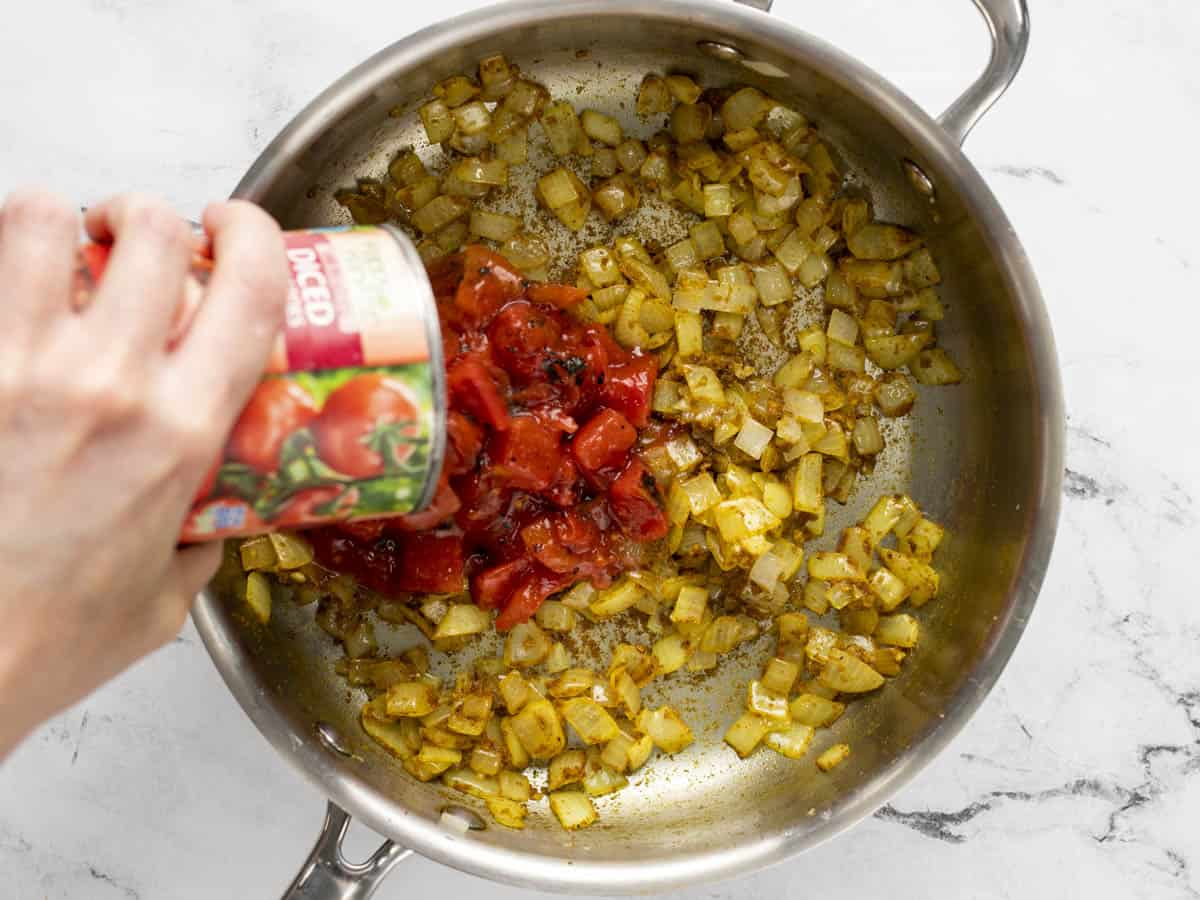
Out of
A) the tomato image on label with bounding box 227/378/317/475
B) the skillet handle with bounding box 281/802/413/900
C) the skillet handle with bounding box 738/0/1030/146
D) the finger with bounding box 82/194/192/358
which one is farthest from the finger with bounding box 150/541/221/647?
the skillet handle with bounding box 738/0/1030/146

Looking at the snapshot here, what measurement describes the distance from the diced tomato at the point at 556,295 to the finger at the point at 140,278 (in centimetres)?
72

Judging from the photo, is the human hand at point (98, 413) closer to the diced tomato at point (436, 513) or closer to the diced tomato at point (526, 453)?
the diced tomato at point (436, 513)

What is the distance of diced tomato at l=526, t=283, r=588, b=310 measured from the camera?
1575 mm

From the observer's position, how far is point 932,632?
5.48ft

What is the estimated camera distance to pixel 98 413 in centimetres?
80

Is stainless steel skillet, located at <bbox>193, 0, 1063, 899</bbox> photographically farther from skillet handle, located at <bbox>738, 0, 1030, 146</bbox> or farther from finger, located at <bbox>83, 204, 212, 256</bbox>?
finger, located at <bbox>83, 204, 212, 256</bbox>

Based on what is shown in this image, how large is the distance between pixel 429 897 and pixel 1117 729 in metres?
1.11

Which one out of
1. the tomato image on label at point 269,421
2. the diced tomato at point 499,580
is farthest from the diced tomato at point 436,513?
the tomato image on label at point 269,421

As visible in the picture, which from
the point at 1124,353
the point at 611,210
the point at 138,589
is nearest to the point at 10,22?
the point at 611,210

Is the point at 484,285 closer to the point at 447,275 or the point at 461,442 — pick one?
the point at 447,275

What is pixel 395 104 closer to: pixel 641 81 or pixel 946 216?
pixel 641 81

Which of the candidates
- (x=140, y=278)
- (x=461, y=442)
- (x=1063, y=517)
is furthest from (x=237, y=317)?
(x=1063, y=517)

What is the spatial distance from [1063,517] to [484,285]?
98cm

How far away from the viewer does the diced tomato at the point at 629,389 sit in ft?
5.15
